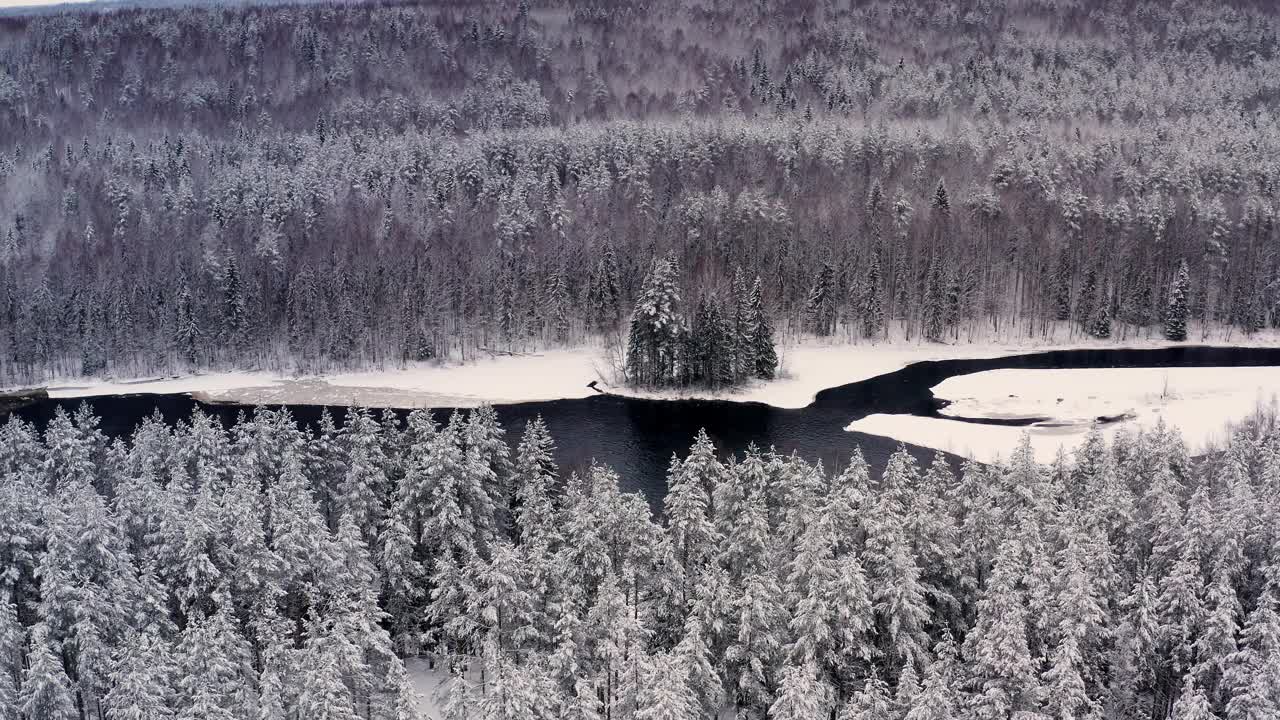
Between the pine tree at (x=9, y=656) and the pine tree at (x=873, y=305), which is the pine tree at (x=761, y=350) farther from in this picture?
the pine tree at (x=9, y=656)

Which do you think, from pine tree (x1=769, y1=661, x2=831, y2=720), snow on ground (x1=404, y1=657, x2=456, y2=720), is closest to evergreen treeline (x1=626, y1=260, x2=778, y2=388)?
snow on ground (x1=404, y1=657, x2=456, y2=720)

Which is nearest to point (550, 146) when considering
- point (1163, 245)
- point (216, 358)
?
point (216, 358)

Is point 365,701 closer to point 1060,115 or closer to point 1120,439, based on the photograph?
point 1120,439

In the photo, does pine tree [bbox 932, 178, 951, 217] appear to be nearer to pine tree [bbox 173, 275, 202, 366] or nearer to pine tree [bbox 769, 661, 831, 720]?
pine tree [bbox 173, 275, 202, 366]

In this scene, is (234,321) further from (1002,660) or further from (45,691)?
(1002,660)

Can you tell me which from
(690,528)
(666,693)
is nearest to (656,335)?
(690,528)
